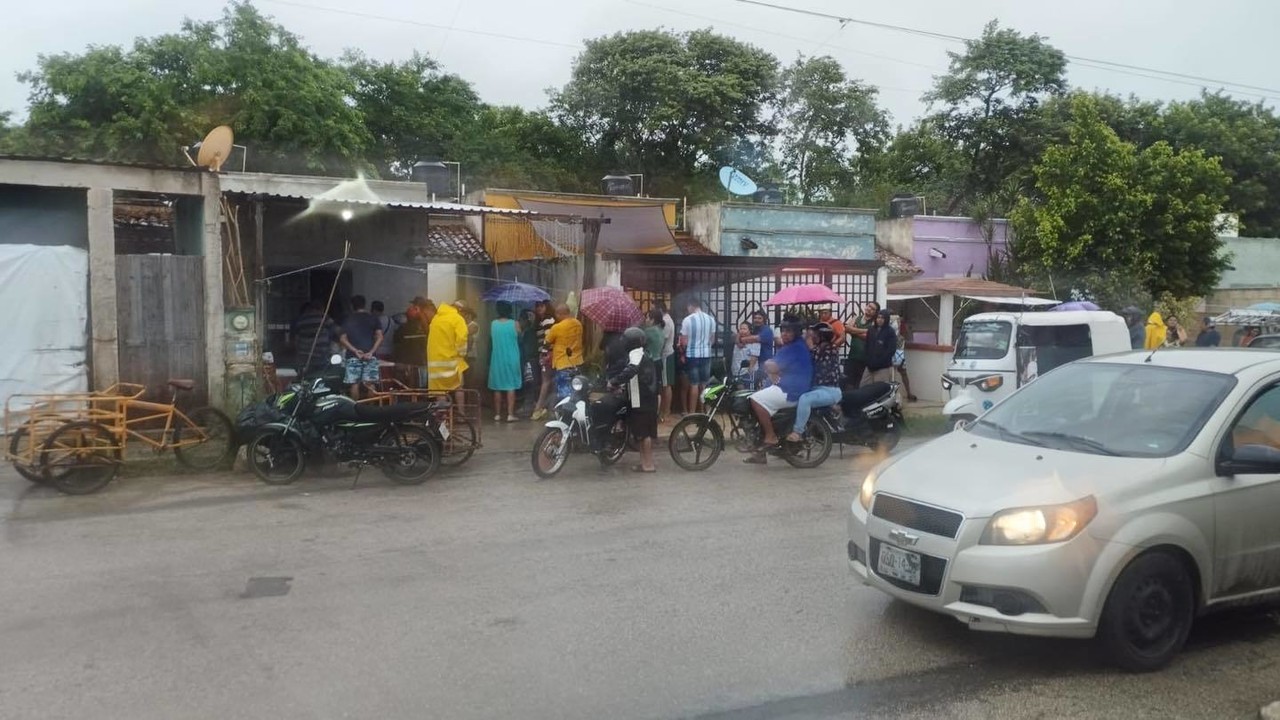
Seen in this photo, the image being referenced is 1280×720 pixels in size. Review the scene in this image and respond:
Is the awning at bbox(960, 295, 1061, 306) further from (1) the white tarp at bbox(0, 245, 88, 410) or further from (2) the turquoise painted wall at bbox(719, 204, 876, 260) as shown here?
(1) the white tarp at bbox(0, 245, 88, 410)

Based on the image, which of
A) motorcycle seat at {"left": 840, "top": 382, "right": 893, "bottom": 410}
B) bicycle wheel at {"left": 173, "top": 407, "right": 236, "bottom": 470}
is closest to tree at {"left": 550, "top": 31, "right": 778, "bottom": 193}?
motorcycle seat at {"left": 840, "top": 382, "right": 893, "bottom": 410}

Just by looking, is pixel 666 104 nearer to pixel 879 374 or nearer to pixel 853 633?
pixel 879 374

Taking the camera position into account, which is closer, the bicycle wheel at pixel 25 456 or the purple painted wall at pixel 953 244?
the bicycle wheel at pixel 25 456

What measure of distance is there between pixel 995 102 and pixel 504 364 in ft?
82.4

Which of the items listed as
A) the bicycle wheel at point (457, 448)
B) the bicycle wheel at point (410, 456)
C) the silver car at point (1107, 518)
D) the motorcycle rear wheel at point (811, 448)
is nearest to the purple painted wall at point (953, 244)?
the motorcycle rear wheel at point (811, 448)

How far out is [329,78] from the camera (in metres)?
32.4

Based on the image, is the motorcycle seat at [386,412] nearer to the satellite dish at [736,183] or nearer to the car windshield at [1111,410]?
the car windshield at [1111,410]

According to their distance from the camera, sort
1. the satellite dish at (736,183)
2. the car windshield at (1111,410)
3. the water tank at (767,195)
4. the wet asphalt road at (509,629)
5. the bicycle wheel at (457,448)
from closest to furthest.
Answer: the wet asphalt road at (509,629) < the car windshield at (1111,410) < the bicycle wheel at (457,448) < the satellite dish at (736,183) < the water tank at (767,195)

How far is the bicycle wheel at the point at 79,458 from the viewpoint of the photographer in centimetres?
969

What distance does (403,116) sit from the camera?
1474 inches

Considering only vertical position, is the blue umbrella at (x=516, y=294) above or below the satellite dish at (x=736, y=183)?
below

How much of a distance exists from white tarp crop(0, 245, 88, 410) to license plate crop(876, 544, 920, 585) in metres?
10.4

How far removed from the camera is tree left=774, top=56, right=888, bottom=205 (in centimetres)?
3891

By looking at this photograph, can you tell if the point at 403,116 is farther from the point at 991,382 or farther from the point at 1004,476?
the point at 1004,476
